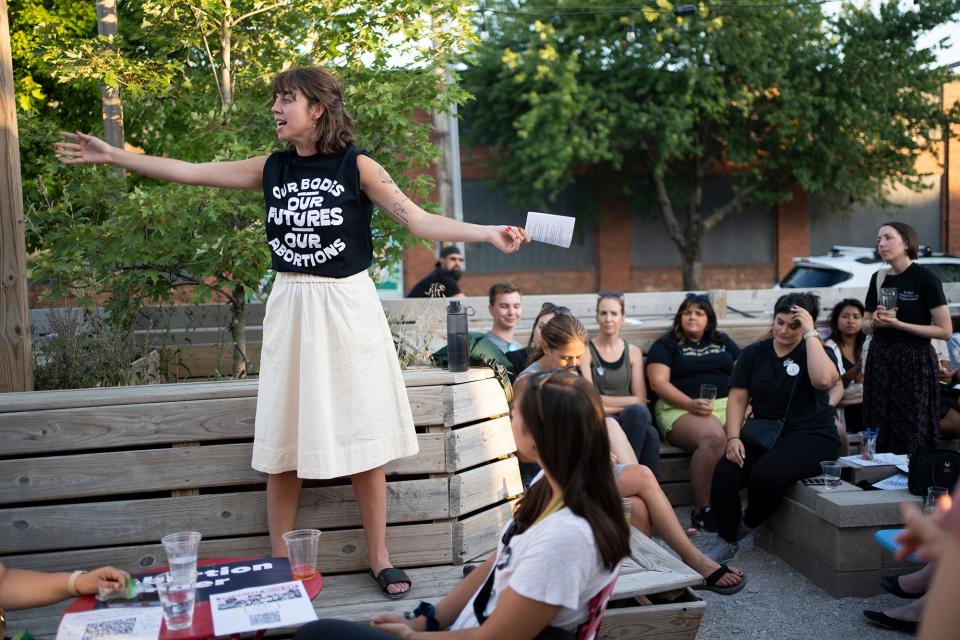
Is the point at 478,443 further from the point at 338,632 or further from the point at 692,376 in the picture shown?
the point at 692,376

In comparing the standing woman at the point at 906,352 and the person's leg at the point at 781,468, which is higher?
the standing woman at the point at 906,352

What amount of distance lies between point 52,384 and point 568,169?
17187 mm

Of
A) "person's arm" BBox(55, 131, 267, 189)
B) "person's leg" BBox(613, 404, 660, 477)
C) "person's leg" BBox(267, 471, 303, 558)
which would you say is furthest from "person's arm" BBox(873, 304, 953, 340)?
"person's arm" BBox(55, 131, 267, 189)

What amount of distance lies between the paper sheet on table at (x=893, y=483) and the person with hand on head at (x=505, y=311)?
2.43m

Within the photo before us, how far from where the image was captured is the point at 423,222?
336cm

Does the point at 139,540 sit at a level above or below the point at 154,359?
below

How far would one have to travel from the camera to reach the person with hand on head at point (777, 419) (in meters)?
5.03

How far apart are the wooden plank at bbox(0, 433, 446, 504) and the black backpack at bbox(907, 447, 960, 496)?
256 centimetres

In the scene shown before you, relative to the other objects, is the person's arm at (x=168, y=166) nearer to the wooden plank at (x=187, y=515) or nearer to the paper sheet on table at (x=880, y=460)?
the wooden plank at (x=187, y=515)

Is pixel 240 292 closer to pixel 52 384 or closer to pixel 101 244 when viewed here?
pixel 101 244

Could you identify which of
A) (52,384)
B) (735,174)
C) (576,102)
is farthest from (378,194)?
(735,174)

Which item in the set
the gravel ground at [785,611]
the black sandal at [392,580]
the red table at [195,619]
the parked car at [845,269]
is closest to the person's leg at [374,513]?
the black sandal at [392,580]

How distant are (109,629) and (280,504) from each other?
125cm

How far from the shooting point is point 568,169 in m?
21.0
